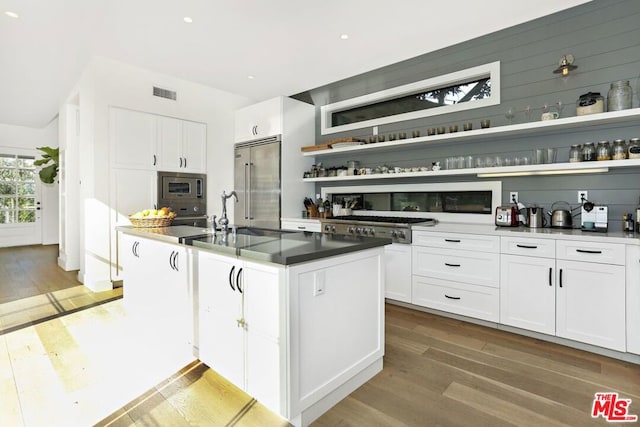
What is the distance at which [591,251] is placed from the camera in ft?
8.24

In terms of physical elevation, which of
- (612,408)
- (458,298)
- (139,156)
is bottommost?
(612,408)

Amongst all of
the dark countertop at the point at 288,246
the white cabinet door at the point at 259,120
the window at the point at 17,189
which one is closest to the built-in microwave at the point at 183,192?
the white cabinet door at the point at 259,120

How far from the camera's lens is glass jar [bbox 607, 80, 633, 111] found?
2627mm

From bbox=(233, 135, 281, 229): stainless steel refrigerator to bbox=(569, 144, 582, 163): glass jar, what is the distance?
3428 millimetres

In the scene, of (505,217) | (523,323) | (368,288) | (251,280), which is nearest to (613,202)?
(505,217)

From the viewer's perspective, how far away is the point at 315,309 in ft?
5.76

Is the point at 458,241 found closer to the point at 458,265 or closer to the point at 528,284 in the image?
the point at 458,265

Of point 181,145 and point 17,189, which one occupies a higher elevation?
point 181,145

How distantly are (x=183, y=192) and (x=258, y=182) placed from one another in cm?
112

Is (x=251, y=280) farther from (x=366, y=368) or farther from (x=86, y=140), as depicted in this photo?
(x=86, y=140)

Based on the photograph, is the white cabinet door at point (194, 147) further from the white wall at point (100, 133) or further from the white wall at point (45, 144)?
the white wall at point (45, 144)

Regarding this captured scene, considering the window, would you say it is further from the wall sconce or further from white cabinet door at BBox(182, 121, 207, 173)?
the wall sconce

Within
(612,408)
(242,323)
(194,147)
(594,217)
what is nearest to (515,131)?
(594,217)

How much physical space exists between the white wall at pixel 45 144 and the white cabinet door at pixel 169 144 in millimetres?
5312
